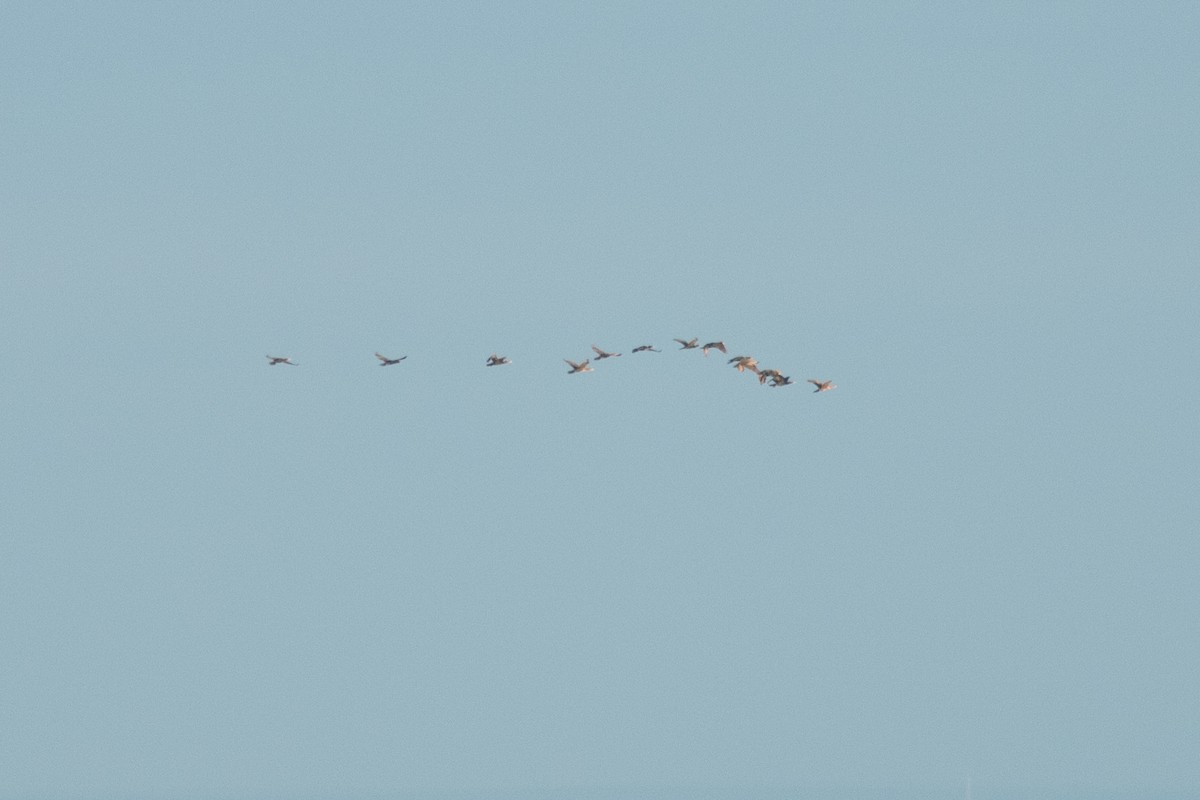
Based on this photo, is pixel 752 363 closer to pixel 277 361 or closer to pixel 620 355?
pixel 620 355

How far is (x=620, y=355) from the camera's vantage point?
165000mm

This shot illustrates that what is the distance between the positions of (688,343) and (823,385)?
21.0ft

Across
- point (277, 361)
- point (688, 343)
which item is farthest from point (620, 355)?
point (277, 361)

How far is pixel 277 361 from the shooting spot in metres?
164

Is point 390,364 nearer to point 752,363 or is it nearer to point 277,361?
point 277,361

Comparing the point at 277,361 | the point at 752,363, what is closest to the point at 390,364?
the point at 277,361

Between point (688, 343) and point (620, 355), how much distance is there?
11.9 feet

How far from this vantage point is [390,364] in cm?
16425

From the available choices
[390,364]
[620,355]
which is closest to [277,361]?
[390,364]

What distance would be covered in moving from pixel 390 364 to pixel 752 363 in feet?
53.2

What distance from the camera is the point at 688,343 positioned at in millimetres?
163000

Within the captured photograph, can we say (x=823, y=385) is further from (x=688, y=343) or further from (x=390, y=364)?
(x=390, y=364)

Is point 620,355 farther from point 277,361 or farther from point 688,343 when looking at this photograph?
point 277,361

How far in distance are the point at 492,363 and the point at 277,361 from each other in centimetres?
1153
